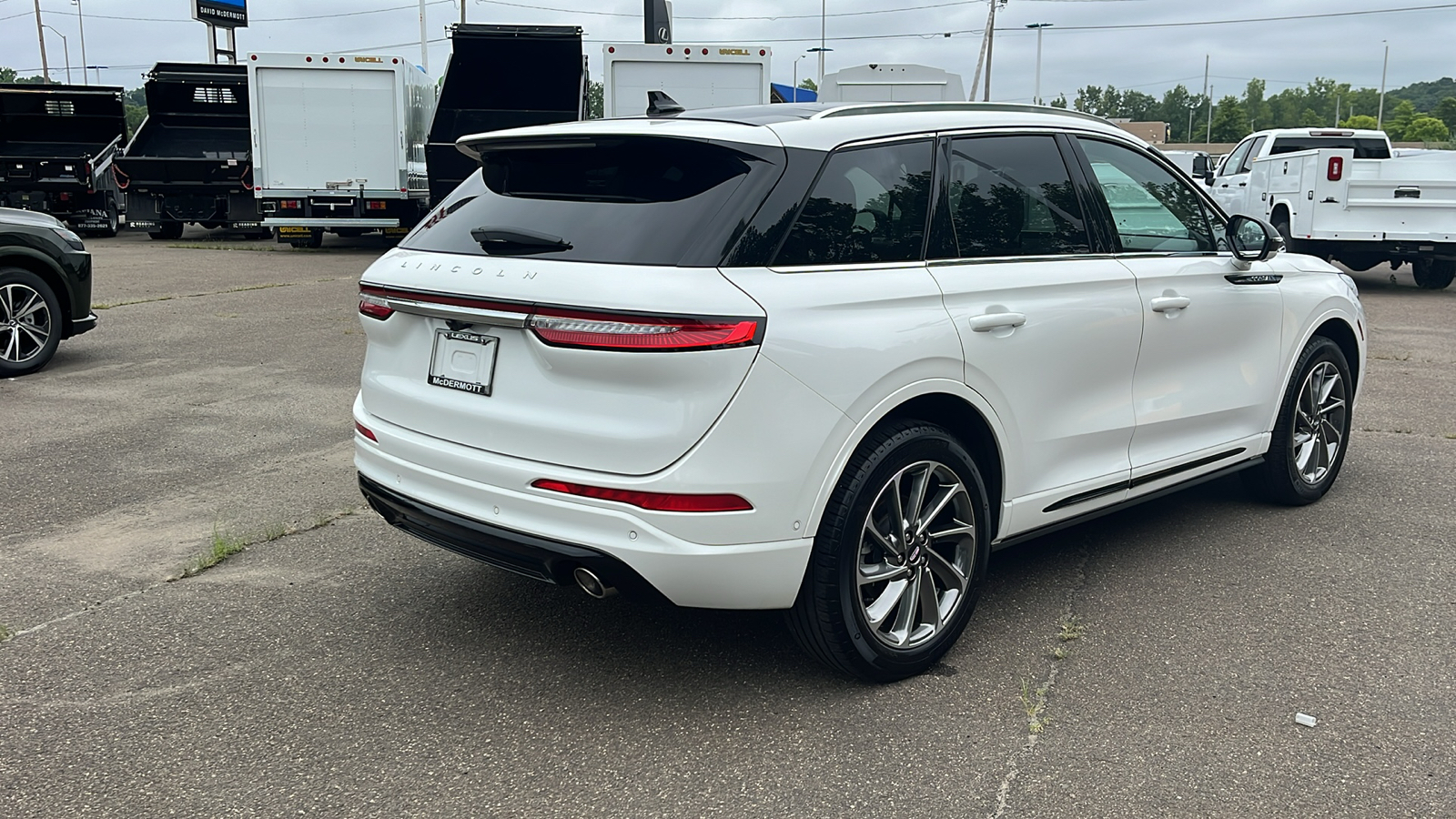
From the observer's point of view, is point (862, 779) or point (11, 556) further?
point (11, 556)

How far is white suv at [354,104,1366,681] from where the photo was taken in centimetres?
316

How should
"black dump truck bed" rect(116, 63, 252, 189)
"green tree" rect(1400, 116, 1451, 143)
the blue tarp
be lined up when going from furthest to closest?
"green tree" rect(1400, 116, 1451, 143), the blue tarp, "black dump truck bed" rect(116, 63, 252, 189)

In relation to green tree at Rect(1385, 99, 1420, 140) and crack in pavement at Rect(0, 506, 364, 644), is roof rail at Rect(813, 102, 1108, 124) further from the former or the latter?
green tree at Rect(1385, 99, 1420, 140)

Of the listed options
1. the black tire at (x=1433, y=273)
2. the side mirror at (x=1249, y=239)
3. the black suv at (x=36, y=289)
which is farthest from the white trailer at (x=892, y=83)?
the side mirror at (x=1249, y=239)

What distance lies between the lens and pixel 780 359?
10.4 ft

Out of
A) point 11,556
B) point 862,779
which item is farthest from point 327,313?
point 862,779

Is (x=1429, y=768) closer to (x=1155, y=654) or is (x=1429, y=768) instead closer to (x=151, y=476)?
(x=1155, y=654)

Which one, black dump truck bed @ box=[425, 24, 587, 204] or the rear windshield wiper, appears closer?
the rear windshield wiper

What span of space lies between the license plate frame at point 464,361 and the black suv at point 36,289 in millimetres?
6365

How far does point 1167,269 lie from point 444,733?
316cm

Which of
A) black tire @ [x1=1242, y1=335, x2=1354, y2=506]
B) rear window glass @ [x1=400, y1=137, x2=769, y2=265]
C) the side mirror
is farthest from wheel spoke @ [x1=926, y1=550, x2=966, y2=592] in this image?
black tire @ [x1=1242, y1=335, x2=1354, y2=506]

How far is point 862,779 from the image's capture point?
310cm

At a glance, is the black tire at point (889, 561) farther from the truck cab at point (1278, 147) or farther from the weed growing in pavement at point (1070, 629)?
the truck cab at point (1278, 147)

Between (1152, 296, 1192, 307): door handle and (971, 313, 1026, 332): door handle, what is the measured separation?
89cm
